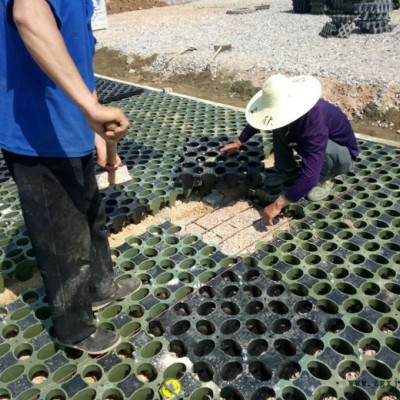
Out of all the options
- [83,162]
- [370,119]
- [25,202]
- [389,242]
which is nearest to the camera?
[25,202]

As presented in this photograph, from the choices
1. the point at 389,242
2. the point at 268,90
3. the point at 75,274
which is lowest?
the point at 389,242

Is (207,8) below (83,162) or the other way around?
below

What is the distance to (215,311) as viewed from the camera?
2.52m

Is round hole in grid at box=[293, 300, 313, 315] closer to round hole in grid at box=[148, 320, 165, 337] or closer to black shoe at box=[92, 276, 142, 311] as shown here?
round hole in grid at box=[148, 320, 165, 337]

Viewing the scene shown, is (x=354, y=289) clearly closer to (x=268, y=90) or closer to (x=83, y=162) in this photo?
(x=268, y=90)

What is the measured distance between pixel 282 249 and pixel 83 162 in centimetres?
156

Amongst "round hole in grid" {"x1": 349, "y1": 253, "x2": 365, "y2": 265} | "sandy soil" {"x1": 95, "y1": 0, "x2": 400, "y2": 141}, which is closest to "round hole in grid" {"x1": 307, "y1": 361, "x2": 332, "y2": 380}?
"round hole in grid" {"x1": 349, "y1": 253, "x2": 365, "y2": 265}

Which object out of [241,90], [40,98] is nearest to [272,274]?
[40,98]

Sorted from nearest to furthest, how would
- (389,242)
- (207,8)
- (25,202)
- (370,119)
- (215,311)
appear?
(25,202) → (215,311) → (389,242) → (370,119) → (207,8)

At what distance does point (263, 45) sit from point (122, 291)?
9275 mm

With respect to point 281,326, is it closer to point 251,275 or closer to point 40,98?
point 251,275

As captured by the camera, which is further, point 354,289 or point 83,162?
point 354,289

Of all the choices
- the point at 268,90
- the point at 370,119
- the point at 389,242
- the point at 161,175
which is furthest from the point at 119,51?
the point at 389,242

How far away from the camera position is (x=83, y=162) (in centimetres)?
207
